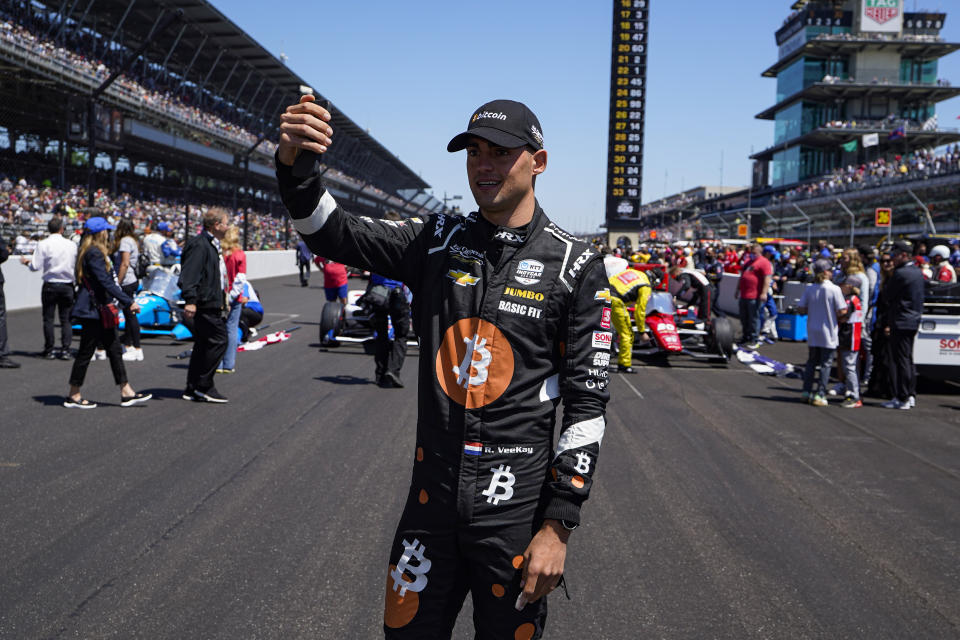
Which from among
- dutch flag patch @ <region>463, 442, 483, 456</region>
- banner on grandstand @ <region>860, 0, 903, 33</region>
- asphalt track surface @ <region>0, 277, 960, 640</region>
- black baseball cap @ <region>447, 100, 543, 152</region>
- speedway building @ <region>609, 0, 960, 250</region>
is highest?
banner on grandstand @ <region>860, 0, 903, 33</region>

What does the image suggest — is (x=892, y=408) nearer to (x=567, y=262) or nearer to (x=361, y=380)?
(x=361, y=380)

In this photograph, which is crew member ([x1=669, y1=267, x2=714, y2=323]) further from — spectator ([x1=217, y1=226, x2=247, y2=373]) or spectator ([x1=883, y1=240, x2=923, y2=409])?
spectator ([x1=217, y1=226, x2=247, y2=373])

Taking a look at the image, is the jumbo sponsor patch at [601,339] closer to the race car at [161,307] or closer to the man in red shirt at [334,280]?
the man in red shirt at [334,280]

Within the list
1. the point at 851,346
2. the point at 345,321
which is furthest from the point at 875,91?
the point at 851,346

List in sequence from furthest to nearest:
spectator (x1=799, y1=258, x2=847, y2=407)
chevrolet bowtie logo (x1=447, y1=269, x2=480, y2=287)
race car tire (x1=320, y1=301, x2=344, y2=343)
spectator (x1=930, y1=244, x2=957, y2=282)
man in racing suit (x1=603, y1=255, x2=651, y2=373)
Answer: spectator (x1=930, y1=244, x2=957, y2=282), race car tire (x1=320, y1=301, x2=344, y2=343), man in racing suit (x1=603, y1=255, x2=651, y2=373), spectator (x1=799, y1=258, x2=847, y2=407), chevrolet bowtie logo (x1=447, y1=269, x2=480, y2=287)

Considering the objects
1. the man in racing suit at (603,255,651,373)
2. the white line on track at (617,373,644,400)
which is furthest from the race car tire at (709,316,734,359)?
the white line on track at (617,373,644,400)

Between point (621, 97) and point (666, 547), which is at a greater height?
point (621, 97)

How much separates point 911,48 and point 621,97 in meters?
53.9

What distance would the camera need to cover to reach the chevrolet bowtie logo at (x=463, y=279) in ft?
7.30

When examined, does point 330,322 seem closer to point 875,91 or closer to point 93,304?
point 93,304

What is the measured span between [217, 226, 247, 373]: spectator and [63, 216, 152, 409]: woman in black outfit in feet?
6.11

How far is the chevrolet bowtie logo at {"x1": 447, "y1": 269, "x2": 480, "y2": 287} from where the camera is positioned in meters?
2.23

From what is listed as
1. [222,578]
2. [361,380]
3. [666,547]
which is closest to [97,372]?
[361,380]

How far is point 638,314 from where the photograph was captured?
40.2ft
